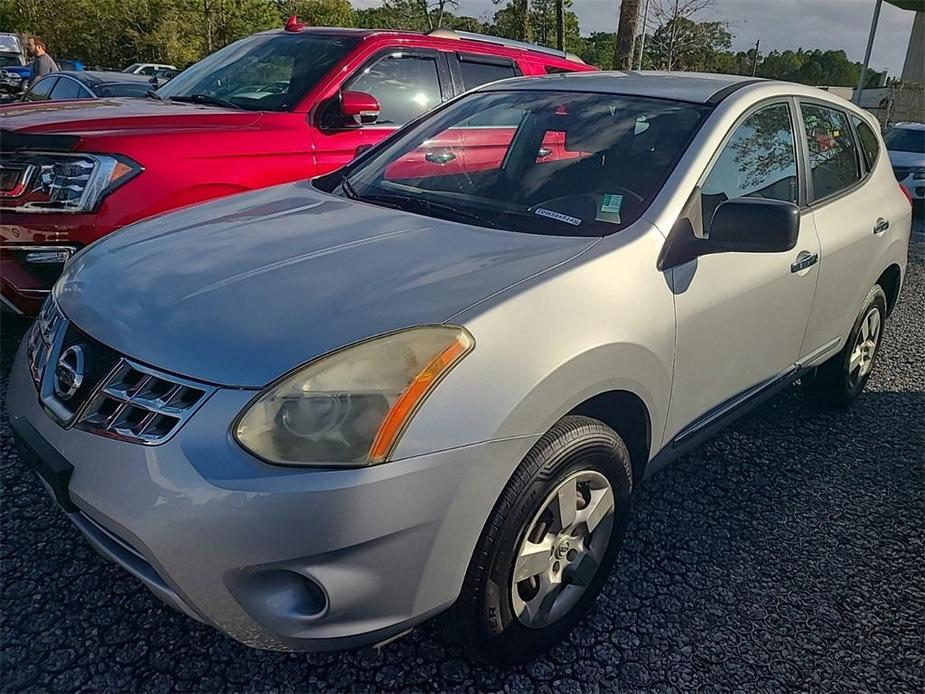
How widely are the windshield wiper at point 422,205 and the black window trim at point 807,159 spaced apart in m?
1.53

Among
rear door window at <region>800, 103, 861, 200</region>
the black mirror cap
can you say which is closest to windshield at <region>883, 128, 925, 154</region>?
rear door window at <region>800, 103, 861, 200</region>

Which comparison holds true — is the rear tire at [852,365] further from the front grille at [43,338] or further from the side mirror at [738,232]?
the front grille at [43,338]

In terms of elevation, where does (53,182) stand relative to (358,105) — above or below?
below

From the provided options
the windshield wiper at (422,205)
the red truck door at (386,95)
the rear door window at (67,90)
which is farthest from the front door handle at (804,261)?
the rear door window at (67,90)

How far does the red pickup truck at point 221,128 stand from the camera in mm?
3393

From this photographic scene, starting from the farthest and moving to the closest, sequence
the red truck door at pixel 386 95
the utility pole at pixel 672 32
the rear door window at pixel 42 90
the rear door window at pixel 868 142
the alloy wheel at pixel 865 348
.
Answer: the utility pole at pixel 672 32 → the rear door window at pixel 42 90 → the red truck door at pixel 386 95 → the alloy wheel at pixel 865 348 → the rear door window at pixel 868 142

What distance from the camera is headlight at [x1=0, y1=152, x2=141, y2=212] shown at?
3398 millimetres

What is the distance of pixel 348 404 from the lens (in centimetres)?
160

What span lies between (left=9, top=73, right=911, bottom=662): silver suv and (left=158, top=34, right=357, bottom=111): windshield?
6.09 ft

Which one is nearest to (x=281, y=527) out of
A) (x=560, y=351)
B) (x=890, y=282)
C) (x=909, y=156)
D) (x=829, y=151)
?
(x=560, y=351)

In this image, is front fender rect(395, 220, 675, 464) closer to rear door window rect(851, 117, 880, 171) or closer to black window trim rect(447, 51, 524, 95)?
rear door window rect(851, 117, 880, 171)

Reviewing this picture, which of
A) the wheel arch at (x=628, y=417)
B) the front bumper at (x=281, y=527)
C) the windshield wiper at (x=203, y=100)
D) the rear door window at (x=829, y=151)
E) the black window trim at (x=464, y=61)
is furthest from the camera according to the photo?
the black window trim at (x=464, y=61)

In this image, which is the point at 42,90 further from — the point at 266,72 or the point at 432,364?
the point at 432,364

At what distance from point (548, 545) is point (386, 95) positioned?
365cm
